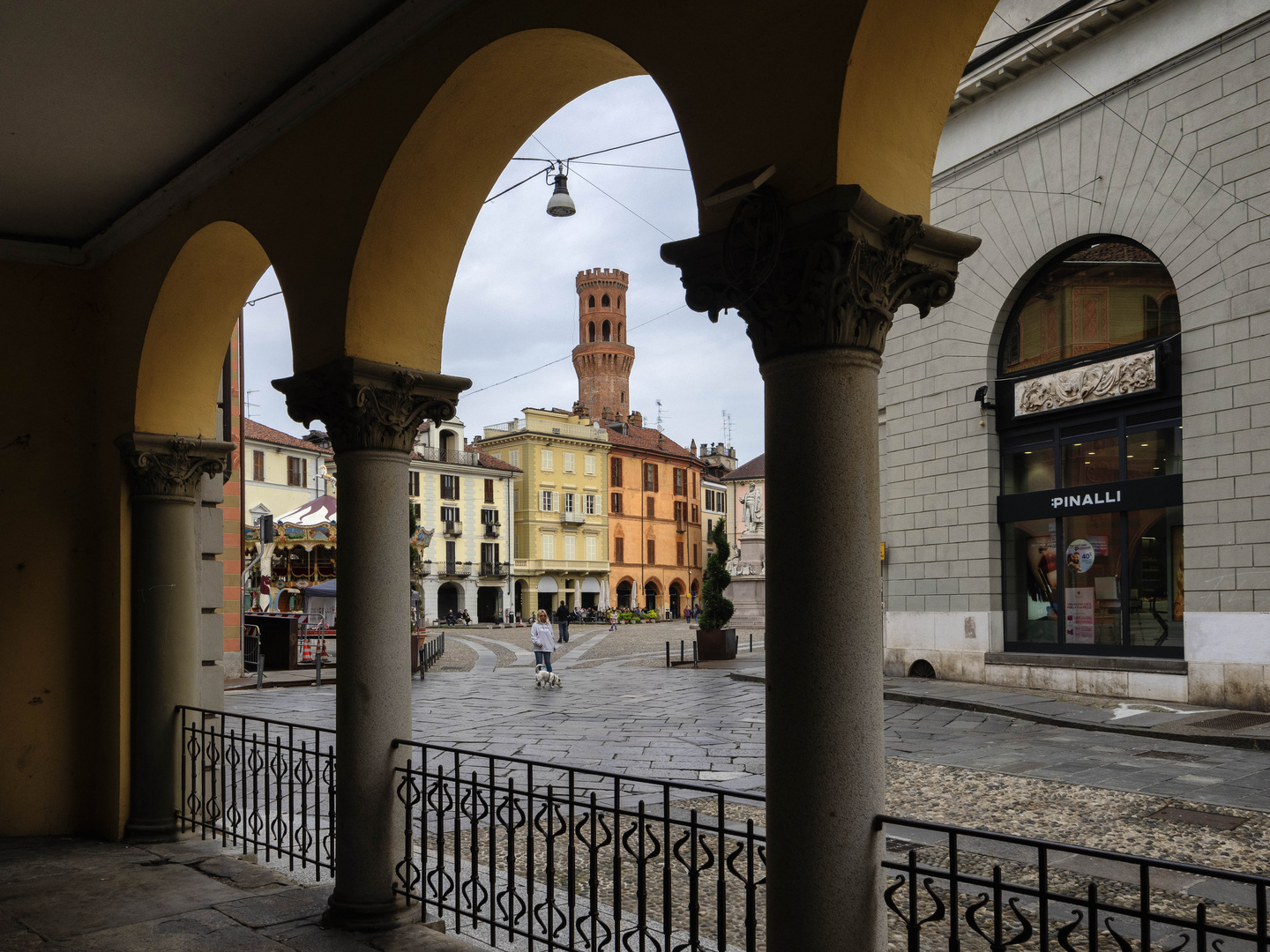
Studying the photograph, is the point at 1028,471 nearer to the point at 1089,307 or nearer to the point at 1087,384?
the point at 1087,384

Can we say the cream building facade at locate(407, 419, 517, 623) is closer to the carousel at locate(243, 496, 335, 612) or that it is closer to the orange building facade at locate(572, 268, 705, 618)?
the orange building facade at locate(572, 268, 705, 618)

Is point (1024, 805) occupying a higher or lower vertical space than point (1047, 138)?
lower

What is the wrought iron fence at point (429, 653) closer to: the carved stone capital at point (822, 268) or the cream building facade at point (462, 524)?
the carved stone capital at point (822, 268)

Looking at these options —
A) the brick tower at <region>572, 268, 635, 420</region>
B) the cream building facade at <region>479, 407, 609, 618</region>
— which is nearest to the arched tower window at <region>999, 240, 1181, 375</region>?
the cream building facade at <region>479, 407, 609, 618</region>

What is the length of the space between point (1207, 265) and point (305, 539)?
17.7 metres

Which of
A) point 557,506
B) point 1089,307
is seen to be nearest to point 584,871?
point 1089,307

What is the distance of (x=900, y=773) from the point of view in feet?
26.6

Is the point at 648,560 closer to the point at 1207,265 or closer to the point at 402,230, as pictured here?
the point at 1207,265

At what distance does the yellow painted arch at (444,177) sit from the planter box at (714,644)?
16295 millimetres

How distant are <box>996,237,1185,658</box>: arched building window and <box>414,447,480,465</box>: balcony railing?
40937mm

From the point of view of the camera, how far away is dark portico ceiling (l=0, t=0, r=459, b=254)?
3.90 meters

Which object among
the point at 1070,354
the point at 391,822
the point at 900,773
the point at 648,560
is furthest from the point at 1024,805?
the point at 648,560

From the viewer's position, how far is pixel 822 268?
2.62m

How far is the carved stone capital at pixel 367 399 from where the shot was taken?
172 inches
